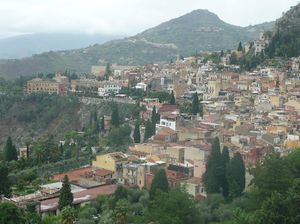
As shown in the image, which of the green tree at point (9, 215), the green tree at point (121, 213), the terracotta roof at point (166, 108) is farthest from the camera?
the terracotta roof at point (166, 108)

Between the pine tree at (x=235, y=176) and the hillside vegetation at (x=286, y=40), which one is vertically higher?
the hillside vegetation at (x=286, y=40)

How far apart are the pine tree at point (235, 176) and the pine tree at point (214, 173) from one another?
403mm

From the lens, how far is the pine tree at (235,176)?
73.5ft

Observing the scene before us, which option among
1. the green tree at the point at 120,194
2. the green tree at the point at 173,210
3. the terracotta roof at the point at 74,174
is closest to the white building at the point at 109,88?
the terracotta roof at the point at 74,174

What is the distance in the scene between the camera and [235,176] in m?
22.6

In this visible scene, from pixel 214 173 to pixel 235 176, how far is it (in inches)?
35.0

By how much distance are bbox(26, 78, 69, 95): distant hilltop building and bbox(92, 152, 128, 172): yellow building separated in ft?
102

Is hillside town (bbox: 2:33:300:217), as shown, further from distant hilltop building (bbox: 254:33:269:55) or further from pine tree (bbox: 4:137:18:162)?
pine tree (bbox: 4:137:18:162)

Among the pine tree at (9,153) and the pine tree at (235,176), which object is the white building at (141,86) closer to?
the pine tree at (9,153)

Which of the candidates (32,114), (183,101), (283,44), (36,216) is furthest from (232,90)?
(36,216)

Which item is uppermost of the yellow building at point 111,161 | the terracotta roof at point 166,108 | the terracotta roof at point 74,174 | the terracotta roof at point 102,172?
the terracotta roof at point 166,108

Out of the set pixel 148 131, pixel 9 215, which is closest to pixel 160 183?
pixel 9 215

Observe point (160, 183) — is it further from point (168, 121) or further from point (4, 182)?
point (168, 121)

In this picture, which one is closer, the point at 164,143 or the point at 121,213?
the point at 121,213
